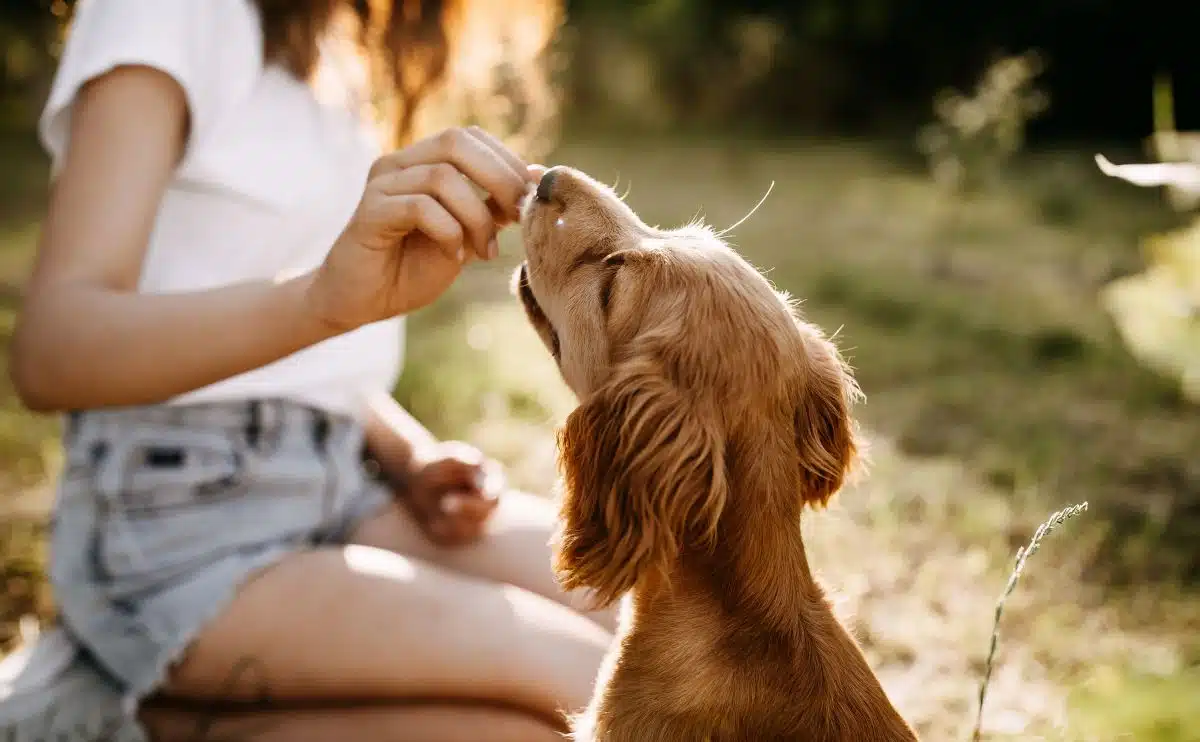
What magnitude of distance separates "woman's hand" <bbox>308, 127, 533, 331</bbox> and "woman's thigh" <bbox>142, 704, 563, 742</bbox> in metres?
0.88

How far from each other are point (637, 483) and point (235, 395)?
3.48 feet

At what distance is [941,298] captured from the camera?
7.02 meters

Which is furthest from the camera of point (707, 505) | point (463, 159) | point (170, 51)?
point (170, 51)

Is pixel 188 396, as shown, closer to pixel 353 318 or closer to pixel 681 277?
pixel 353 318

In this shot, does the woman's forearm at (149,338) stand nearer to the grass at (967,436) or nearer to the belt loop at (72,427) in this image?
the belt loop at (72,427)

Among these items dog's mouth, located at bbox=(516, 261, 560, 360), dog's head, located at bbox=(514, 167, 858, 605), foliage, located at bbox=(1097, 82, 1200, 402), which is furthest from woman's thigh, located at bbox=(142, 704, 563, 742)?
foliage, located at bbox=(1097, 82, 1200, 402)

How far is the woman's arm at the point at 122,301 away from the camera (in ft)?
6.26

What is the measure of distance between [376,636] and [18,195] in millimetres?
8571

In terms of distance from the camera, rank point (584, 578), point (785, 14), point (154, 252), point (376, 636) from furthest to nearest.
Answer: point (785, 14)
point (154, 252)
point (376, 636)
point (584, 578)

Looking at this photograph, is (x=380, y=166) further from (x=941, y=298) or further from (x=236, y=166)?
(x=941, y=298)

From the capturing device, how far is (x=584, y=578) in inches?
68.0

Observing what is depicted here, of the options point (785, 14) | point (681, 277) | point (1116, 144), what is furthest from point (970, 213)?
point (681, 277)

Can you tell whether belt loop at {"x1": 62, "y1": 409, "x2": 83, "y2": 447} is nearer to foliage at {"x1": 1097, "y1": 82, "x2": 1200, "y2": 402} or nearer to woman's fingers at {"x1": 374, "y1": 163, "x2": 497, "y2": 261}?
woman's fingers at {"x1": 374, "y1": 163, "x2": 497, "y2": 261}

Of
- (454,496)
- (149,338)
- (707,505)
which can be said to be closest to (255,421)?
(149,338)
